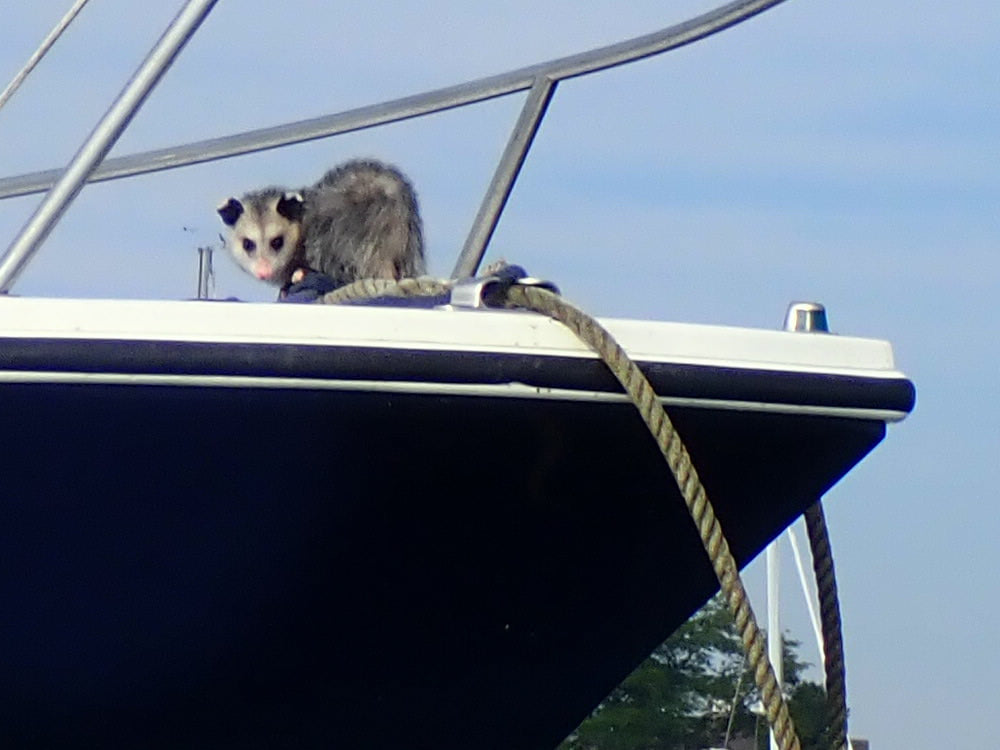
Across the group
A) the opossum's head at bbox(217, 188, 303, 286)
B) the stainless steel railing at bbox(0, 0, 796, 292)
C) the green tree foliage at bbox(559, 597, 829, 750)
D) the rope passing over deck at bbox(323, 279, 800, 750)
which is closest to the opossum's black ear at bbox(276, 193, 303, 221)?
the opossum's head at bbox(217, 188, 303, 286)

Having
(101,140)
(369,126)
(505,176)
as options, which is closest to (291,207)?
(369,126)

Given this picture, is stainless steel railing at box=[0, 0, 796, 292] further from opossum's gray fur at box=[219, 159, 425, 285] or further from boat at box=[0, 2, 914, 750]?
opossum's gray fur at box=[219, 159, 425, 285]

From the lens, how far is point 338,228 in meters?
5.83

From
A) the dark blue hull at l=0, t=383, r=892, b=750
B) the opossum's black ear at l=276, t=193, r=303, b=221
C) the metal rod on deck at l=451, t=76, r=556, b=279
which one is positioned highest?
the opossum's black ear at l=276, t=193, r=303, b=221

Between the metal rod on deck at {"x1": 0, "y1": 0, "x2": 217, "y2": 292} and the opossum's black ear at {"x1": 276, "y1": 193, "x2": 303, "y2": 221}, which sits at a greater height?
the opossum's black ear at {"x1": 276, "y1": 193, "x2": 303, "y2": 221}

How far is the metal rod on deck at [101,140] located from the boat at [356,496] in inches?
1.5

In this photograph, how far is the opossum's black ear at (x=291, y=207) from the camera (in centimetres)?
602

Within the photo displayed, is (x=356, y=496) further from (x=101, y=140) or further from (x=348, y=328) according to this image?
(x=101, y=140)

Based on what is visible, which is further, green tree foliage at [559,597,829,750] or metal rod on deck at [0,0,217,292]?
green tree foliage at [559,597,829,750]

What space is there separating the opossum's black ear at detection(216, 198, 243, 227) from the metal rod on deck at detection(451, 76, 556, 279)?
156 cm

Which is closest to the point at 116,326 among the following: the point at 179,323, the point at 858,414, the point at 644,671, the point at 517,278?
the point at 179,323

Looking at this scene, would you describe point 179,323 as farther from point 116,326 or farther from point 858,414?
point 858,414

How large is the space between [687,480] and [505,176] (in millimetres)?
1275

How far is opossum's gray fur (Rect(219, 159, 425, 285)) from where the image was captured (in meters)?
5.74
